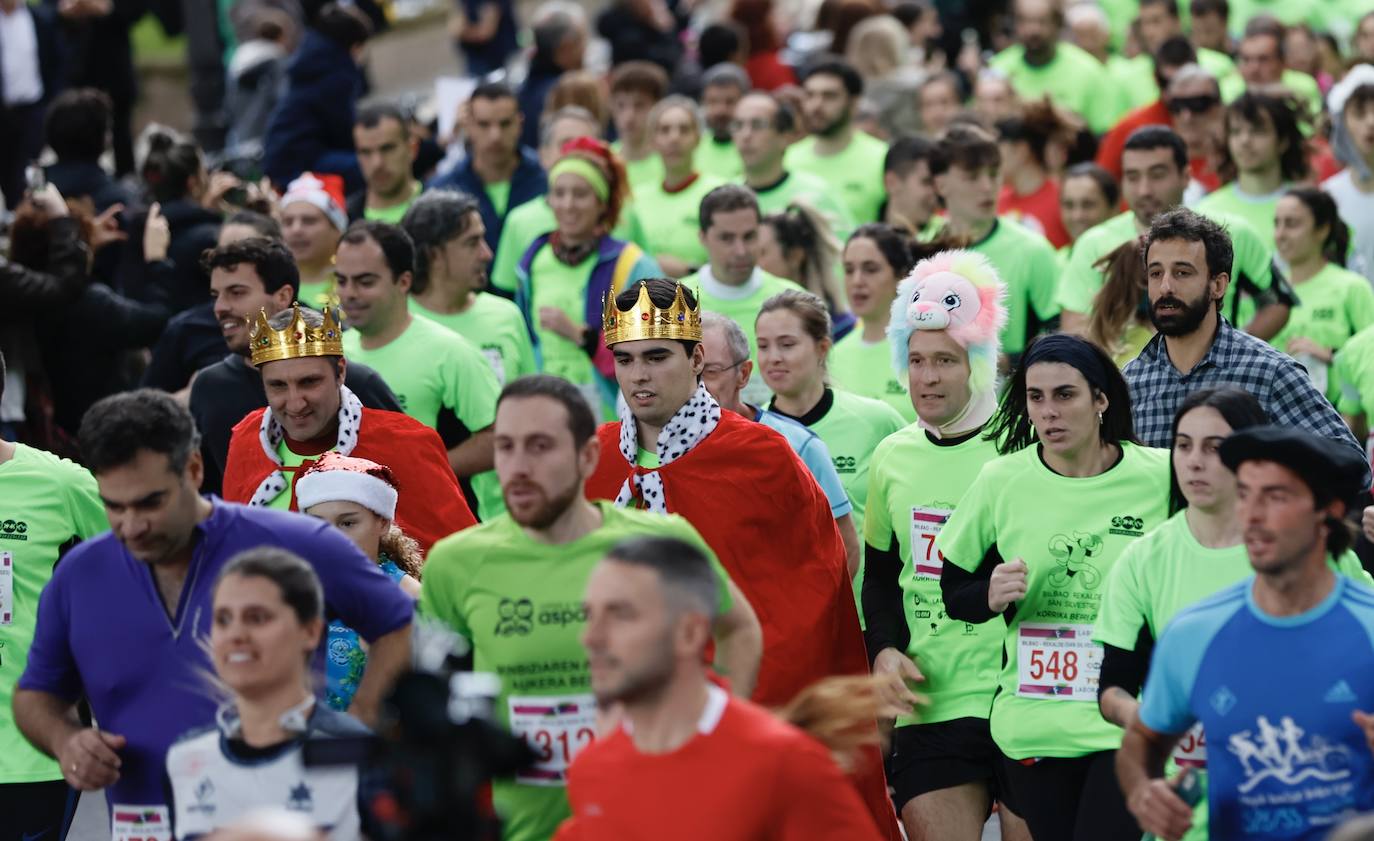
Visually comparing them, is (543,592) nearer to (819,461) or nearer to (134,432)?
(134,432)

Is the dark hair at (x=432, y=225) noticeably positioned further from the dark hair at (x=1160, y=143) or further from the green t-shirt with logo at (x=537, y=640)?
the green t-shirt with logo at (x=537, y=640)

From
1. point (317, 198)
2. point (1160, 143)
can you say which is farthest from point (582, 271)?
point (1160, 143)

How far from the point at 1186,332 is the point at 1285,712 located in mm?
3138

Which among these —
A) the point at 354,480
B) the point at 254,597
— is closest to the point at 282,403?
the point at 354,480

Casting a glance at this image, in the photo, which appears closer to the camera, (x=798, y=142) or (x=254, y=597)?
(x=254, y=597)

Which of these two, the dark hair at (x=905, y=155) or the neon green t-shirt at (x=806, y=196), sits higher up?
the dark hair at (x=905, y=155)

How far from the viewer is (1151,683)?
611 cm

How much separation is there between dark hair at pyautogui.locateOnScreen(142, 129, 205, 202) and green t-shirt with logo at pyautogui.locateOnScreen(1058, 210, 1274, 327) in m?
4.31

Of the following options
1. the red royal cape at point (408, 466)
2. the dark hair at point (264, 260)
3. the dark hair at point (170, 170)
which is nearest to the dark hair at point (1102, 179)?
the dark hair at point (170, 170)

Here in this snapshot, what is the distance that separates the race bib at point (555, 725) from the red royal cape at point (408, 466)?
2.24 meters

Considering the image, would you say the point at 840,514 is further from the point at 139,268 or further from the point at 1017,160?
the point at 1017,160

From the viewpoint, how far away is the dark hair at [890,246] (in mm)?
10727

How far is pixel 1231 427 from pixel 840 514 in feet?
6.67

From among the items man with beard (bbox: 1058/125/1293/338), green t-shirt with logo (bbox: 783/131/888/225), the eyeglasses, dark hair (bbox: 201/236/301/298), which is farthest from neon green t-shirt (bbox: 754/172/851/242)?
dark hair (bbox: 201/236/301/298)
